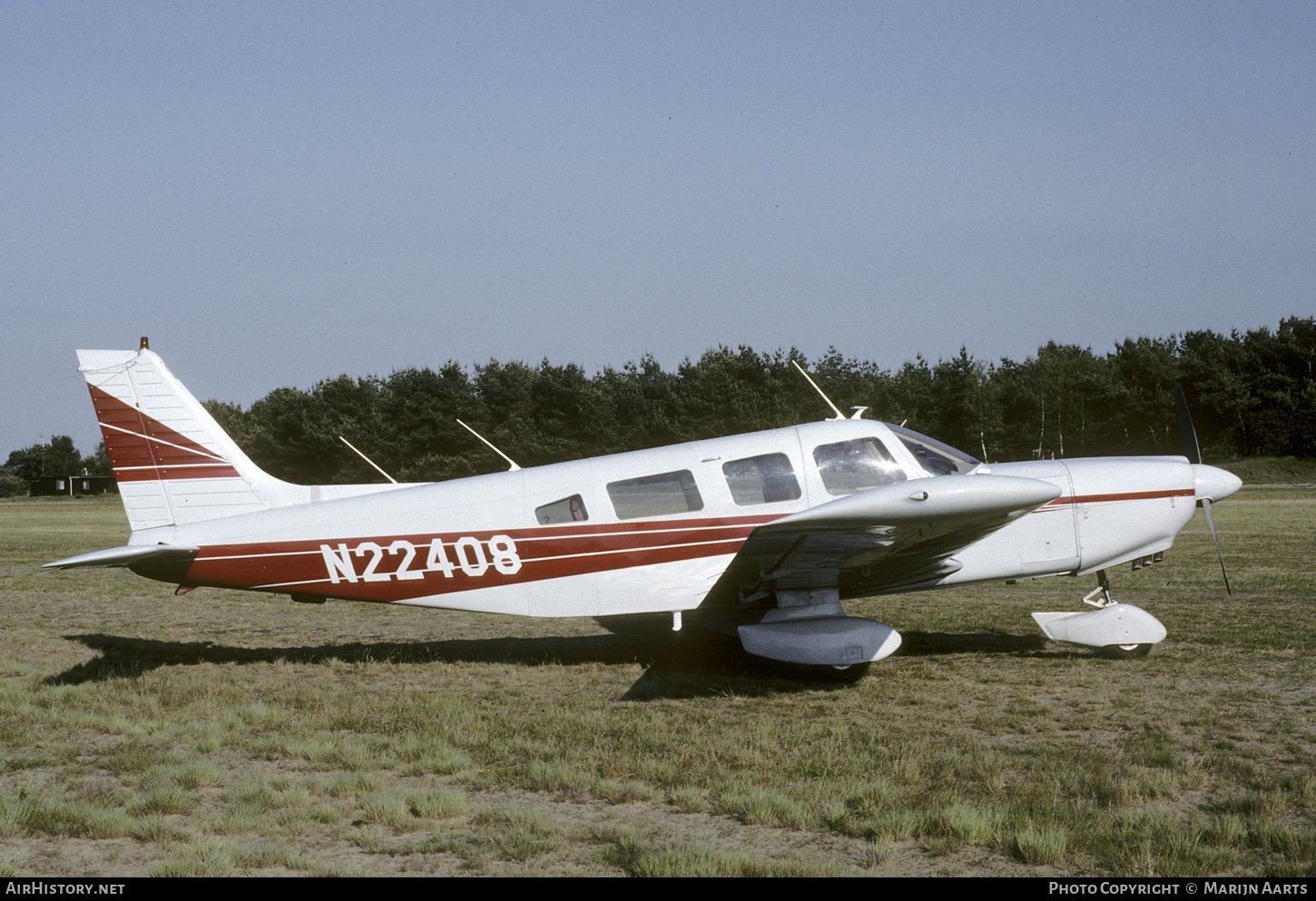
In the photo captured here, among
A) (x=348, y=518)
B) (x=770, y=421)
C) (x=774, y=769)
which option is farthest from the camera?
(x=770, y=421)

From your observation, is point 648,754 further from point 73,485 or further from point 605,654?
point 73,485

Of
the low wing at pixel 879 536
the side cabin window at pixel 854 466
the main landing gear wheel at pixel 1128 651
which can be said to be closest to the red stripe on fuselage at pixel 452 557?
the low wing at pixel 879 536

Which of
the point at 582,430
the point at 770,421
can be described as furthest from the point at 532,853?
the point at 582,430

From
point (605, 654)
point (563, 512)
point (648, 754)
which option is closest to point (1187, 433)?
point (605, 654)

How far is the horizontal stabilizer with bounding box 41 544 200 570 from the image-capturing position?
6.33 meters

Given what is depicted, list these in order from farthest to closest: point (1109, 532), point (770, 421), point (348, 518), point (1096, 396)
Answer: point (1096, 396), point (770, 421), point (1109, 532), point (348, 518)

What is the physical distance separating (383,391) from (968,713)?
173 feet

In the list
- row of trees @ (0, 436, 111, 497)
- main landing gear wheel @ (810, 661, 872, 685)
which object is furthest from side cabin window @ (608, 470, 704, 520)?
row of trees @ (0, 436, 111, 497)

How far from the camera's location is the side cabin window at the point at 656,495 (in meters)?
7.36

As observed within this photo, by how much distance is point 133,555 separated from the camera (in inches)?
270

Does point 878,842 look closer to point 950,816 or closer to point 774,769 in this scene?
point 950,816

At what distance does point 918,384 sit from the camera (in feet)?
160

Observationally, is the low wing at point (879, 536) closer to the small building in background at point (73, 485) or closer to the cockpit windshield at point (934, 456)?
the cockpit windshield at point (934, 456)

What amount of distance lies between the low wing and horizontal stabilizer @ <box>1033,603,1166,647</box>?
118 centimetres
